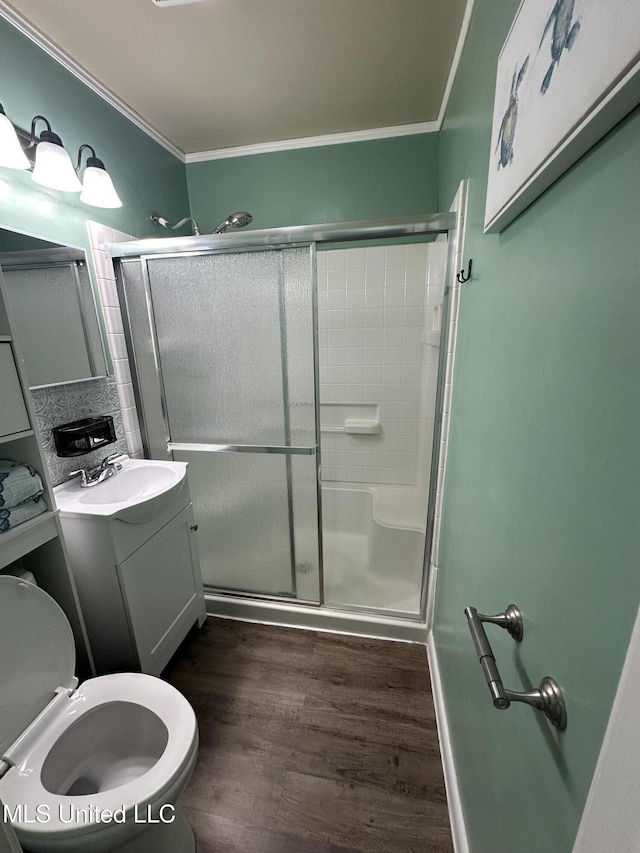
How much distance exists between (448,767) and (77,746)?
122 centimetres

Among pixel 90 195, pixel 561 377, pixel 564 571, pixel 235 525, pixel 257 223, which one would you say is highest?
pixel 257 223

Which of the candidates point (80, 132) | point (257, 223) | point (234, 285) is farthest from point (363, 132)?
point (80, 132)

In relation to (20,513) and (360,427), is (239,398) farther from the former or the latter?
(360,427)

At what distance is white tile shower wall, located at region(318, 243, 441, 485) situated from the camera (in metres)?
2.24

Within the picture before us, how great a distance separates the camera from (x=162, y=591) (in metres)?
1.47

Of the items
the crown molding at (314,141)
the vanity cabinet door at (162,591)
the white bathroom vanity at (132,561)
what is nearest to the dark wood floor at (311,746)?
the vanity cabinet door at (162,591)

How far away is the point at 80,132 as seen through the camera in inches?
57.5

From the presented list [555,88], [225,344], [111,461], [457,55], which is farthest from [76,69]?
[555,88]

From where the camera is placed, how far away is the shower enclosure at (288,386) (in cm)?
149

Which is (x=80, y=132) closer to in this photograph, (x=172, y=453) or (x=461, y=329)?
(x=172, y=453)

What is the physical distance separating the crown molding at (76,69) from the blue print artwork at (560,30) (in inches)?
70.6

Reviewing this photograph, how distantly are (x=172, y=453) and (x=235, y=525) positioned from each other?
0.53 m

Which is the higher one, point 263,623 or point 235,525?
point 235,525

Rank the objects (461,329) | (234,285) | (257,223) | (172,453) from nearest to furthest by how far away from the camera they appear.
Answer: (461,329)
(234,285)
(172,453)
(257,223)
